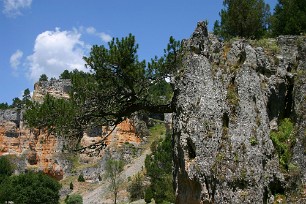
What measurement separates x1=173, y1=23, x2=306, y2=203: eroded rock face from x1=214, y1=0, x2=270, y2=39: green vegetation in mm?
7703

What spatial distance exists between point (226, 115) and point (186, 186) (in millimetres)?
2850

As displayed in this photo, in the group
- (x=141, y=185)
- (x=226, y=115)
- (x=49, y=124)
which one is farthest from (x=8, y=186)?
(x=226, y=115)

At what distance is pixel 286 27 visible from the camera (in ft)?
71.8

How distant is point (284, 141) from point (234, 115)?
205cm

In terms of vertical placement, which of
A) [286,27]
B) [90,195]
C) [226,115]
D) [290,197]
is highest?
[286,27]

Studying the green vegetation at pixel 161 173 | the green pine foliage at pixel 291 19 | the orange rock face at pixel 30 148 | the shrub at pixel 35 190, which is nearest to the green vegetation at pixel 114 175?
the green vegetation at pixel 161 173

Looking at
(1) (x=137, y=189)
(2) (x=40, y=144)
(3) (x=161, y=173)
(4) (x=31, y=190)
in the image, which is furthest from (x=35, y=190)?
(3) (x=161, y=173)

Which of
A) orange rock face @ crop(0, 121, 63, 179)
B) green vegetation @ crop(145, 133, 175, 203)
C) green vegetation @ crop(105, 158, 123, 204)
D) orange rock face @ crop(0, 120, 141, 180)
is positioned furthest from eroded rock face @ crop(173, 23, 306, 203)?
orange rock face @ crop(0, 121, 63, 179)

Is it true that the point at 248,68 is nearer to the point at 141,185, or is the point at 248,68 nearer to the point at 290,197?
the point at 290,197

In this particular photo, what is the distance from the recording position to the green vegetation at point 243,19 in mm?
24797

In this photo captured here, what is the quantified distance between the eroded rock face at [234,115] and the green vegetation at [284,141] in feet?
0.90

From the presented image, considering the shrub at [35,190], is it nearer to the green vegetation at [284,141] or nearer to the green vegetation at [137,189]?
the green vegetation at [137,189]

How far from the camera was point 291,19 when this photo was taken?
855 inches

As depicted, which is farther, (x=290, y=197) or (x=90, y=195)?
(x=90, y=195)
